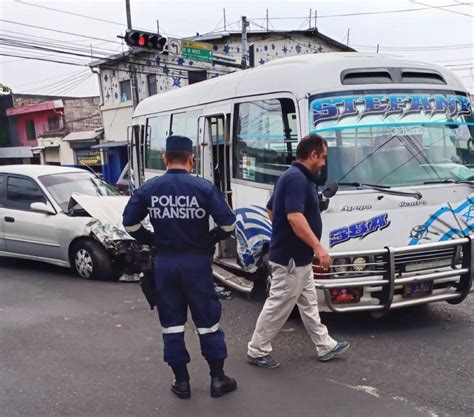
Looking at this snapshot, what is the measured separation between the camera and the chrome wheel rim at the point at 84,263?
22.9ft

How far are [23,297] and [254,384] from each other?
12.5ft

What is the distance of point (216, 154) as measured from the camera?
6.43m

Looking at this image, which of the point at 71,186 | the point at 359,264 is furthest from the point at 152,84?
the point at 359,264

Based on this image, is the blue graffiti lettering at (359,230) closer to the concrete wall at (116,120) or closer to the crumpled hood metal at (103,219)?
the crumpled hood metal at (103,219)

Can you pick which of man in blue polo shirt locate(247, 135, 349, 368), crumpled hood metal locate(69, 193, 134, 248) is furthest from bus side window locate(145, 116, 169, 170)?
man in blue polo shirt locate(247, 135, 349, 368)

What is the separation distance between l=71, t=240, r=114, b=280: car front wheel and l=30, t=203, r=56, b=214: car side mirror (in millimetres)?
642

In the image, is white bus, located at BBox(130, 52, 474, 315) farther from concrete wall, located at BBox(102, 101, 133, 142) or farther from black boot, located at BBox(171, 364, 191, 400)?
concrete wall, located at BBox(102, 101, 133, 142)

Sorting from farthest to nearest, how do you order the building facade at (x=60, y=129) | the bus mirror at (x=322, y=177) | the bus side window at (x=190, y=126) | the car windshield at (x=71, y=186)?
1. the building facade at (x=60, y=129)
2. the car windshield at (x=71, y=186)
3. the bus side window at (x=190, y=126)
4. the bus mirror at (x=322, y=177)

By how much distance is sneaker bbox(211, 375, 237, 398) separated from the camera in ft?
11.8

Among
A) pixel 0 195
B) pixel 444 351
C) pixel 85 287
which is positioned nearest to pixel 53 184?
pixel 0 195

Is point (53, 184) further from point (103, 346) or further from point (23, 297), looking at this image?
point (103, 346)

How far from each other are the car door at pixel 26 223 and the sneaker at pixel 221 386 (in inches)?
172

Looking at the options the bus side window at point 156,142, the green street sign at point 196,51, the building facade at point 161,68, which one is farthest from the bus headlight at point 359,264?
the building facade at point 161,68

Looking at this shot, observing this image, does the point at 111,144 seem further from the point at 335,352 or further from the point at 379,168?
the point at 335,352
